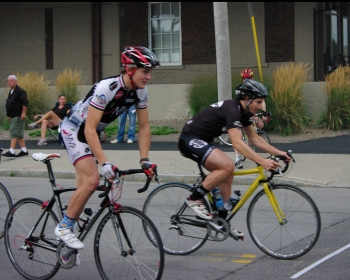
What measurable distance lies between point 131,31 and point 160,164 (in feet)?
35.2

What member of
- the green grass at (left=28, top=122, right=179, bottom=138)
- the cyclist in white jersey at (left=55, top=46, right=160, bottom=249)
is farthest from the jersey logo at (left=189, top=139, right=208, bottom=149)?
the green grass at (left=28, top=122, right=179, bottom=138)

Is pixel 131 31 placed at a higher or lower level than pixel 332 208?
higher

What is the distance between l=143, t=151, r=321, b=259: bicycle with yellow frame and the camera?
6.05m

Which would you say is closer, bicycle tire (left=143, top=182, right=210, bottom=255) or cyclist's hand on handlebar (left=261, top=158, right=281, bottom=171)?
A: cyclist's hand on handlebar (left=261, top=158, right=281, bottom=171)

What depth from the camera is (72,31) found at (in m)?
23.0

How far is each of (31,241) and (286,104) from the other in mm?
11589

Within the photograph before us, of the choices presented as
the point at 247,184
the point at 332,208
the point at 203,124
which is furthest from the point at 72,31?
the point at 203,124

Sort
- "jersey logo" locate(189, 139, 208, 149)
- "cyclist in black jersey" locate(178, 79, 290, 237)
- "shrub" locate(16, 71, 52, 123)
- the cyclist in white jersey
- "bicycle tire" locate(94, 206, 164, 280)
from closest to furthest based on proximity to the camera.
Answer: "bicycle tire" locate(94, 206, 164, 280) < the cyclist in white jersey < "cyclist in black jersey" locate(178, 79, 290, 237) < "jersey logo" locate(189, 139, 208, 149) < "shrub" locate(16, 71, 52, 123)

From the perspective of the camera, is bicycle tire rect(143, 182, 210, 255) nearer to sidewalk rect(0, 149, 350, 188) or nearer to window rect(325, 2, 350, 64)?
sidewalk rect(0, 149, 350, 188)

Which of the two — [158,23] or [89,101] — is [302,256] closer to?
[89,101]

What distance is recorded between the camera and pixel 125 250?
16.3 feet

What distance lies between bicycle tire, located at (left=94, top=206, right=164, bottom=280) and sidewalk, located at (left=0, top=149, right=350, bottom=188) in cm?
606

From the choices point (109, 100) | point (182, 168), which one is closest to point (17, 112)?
point (182, 168)

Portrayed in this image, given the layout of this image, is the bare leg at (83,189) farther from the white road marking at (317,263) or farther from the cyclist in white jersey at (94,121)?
the white road marking at (317,263)
